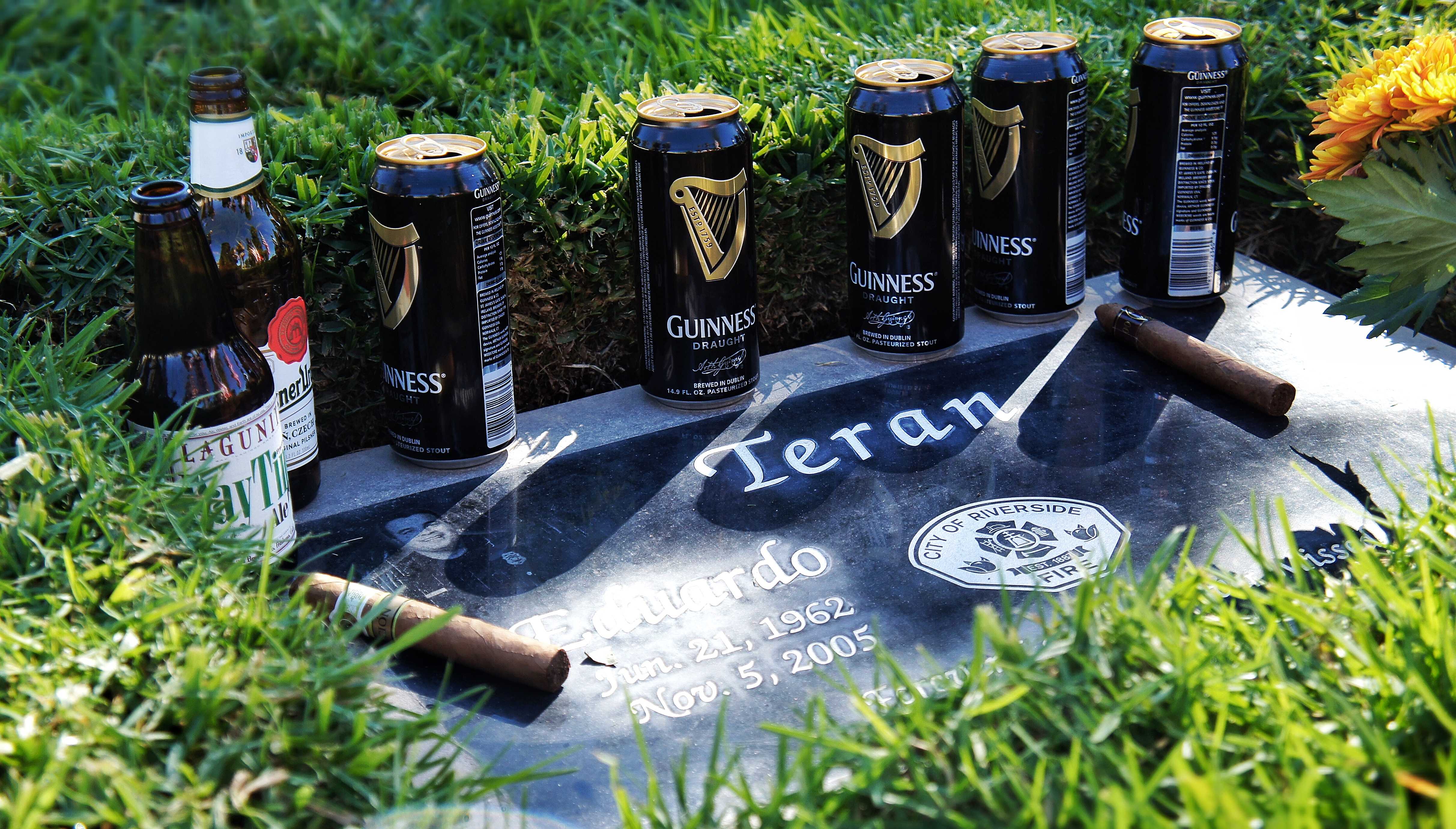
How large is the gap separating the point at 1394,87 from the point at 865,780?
1.89 m

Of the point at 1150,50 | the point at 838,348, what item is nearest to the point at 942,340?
the point at 838,348

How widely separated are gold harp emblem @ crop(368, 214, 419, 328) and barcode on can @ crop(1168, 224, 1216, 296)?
65.4 inches

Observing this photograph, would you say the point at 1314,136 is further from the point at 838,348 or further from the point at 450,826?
the point at 450,826

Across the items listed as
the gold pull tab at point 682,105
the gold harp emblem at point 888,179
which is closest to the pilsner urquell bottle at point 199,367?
the gold pull tab at point 682,105

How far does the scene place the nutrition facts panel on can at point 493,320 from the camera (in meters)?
2.21

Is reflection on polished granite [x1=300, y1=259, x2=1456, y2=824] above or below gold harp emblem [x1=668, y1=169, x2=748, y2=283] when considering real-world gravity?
below

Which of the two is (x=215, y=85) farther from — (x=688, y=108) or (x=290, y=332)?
(x=688, y=108)

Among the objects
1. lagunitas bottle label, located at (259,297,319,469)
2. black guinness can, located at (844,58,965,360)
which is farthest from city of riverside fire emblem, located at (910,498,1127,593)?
lagunitas bottle label, located at (259,297,319,469)

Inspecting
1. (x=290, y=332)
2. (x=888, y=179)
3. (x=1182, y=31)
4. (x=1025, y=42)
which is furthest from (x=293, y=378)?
(x=1182, y=31)

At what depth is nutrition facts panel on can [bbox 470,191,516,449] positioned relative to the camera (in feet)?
7.23

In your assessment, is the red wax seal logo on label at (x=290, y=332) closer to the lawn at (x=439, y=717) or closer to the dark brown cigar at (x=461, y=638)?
the lawn at (x=439, y=717)

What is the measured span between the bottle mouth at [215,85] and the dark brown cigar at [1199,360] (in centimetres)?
179

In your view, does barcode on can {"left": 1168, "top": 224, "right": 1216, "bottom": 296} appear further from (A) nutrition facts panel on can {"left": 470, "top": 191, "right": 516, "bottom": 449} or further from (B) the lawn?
(A) nutrition facts panel on can {"left": 470, "top": 191, "right": 516, "bottom": 449}

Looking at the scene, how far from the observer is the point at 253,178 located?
2.06m
